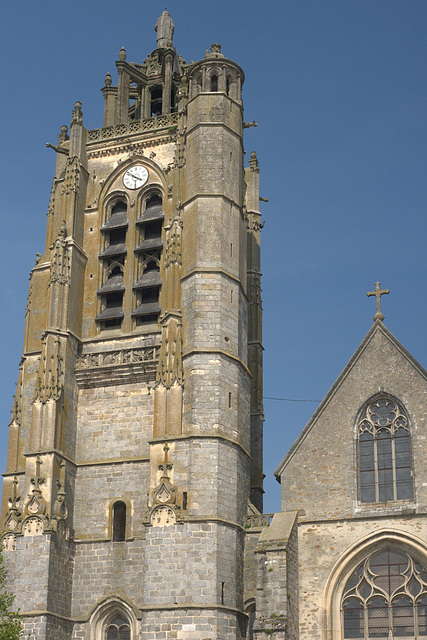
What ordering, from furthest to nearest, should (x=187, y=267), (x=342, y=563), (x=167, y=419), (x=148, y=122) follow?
(x=148, y=122), (x=187, y=267), (x=167, y=419), (x=342, y=563)

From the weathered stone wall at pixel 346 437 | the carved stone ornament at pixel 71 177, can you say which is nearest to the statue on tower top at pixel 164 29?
the carved stone ornament at pixel 71 177

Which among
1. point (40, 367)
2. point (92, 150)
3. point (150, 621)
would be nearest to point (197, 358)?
point (40, 367)

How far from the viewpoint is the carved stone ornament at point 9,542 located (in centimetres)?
2581

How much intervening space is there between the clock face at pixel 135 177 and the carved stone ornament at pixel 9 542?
418 inches

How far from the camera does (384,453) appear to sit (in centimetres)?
2462

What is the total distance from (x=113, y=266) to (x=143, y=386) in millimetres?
4170

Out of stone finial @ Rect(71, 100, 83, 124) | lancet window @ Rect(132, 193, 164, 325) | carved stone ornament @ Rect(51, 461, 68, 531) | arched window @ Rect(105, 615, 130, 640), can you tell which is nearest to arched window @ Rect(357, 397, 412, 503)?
arched window @ Rect(105, 615, 130, 640)

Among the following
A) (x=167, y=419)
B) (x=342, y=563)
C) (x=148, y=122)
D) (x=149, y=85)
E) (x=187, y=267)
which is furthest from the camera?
(x=149, y=85)

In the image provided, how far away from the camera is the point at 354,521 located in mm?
23984

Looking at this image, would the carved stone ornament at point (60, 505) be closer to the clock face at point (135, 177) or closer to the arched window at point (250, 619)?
→ the arched window at point (250, 619)

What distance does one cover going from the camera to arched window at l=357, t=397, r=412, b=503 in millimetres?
24219

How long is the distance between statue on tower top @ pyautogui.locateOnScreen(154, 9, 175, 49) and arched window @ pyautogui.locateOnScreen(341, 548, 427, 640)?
19239 millimetres

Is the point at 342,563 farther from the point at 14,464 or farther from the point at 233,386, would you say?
the point at 14,464

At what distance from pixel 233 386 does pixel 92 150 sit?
31.0 feet
